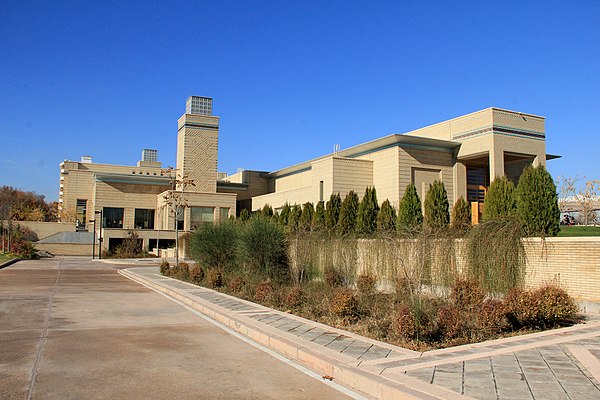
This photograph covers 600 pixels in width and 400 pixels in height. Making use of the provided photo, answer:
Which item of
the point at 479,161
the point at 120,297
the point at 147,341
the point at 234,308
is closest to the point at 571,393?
the point at 147,341

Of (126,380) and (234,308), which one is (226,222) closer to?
(234,308)

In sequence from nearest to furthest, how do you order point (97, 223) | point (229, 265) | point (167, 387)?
point (167, 387) → point (229, 265) → point (97, 223)

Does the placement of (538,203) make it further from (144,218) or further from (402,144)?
(144,218)

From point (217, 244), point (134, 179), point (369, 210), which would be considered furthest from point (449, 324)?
point (134, 179)

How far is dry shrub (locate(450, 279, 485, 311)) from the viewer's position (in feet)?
38.7

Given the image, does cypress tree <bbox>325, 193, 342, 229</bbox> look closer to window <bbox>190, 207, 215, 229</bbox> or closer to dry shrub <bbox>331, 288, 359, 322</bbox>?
dry shrub <bbox>331, 288, 359, 322</bbox>

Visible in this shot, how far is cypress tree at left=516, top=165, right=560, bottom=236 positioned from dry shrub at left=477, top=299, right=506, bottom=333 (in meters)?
6.14

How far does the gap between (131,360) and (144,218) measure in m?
57.2

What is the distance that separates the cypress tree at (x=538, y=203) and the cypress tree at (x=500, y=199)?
3.84 m

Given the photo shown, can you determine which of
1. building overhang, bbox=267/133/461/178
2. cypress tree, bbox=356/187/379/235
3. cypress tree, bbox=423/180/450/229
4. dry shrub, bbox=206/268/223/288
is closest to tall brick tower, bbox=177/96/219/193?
building overhang, bbox=267/133/461/178

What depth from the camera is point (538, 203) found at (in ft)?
53.3

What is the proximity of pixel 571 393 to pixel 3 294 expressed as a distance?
17.5 meters

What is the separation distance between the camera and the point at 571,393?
19.2ft

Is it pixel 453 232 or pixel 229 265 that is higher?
pixel 453 232
